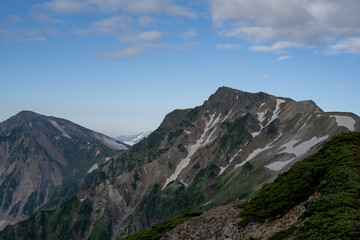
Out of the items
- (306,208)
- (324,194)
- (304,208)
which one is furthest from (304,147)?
(306,208)

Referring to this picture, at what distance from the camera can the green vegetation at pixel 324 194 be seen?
25406 mm

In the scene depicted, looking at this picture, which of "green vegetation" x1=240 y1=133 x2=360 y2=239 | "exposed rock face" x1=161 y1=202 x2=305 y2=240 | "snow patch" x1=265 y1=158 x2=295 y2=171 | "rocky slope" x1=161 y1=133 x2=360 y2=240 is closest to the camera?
"green vegetation" x1=240 y1=133 x2=360 y2=239

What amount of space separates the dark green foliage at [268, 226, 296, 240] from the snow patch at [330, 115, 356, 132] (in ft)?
557

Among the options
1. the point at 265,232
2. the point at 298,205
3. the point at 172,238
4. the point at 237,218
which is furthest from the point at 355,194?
the point at 172,238

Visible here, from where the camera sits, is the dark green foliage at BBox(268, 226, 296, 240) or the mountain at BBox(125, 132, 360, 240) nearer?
the mountain at BBox(125, 132, 360, 240)

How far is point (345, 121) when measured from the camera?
189 metres

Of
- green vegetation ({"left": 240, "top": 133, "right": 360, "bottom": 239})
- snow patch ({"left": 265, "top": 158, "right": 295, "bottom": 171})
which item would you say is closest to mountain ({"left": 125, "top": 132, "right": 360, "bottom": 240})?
green vegetation ({"left": 240, "top": 133, "right": 360, "bottom": 239})

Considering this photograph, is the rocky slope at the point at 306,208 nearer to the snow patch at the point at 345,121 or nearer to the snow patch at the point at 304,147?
the snow patch at the point at 304,147

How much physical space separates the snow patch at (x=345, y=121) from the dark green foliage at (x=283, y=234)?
170 m

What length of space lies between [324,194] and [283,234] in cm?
663

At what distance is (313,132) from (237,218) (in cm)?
17427

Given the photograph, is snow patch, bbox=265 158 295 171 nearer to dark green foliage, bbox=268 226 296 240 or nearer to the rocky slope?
the rocky slope

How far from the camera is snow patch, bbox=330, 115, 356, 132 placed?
18134 centimetres

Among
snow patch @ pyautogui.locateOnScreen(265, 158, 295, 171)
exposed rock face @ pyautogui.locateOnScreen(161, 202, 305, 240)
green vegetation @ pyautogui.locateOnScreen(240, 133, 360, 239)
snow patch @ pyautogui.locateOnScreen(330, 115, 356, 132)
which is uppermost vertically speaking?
snow patch @ pyautogui.locateOnScreen(330, 115, 356, 132)
